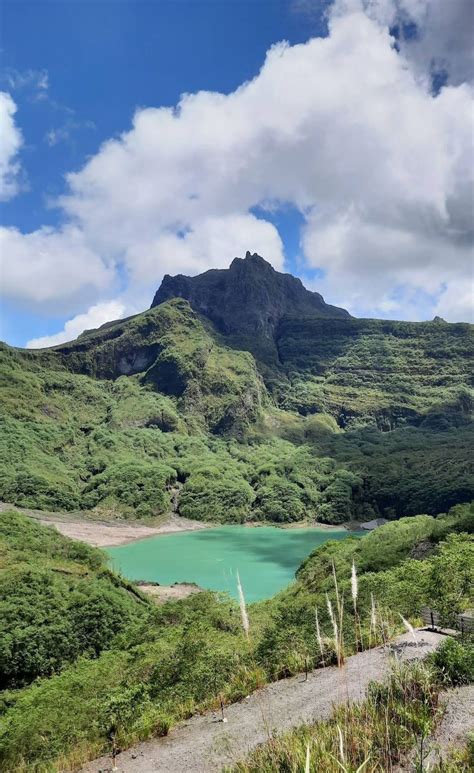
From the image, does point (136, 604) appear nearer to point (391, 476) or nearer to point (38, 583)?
point (38, 583)

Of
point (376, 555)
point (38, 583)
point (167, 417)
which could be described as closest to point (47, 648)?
point (38, 583)

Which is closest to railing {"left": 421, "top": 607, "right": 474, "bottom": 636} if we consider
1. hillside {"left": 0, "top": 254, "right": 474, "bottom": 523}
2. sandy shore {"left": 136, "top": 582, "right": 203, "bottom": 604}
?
sandy shore {"left": 136, "top": 582, "right": 203, "bottom": 604}

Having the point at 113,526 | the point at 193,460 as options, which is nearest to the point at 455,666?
the point at 113,526

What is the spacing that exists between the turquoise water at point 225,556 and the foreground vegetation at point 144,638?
81.5 feet

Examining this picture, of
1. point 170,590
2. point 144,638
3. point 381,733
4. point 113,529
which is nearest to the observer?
point 381,733

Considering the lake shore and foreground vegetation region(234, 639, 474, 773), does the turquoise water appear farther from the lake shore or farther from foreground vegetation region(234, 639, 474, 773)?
foreground vegetation region(234, 639, 474, 773)

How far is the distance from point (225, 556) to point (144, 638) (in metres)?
63.6

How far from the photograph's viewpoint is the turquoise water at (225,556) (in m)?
71.1

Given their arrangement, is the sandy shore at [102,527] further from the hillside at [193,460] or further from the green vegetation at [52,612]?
the green vegetation at [52,612]

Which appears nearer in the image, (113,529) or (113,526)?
(113,529)

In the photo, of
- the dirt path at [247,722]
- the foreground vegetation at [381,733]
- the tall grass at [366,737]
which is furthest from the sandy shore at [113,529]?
the tall grass at [366,737]

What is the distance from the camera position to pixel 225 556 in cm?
8956

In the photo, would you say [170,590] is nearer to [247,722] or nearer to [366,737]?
[247,722]

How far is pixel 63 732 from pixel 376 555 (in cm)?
2833
